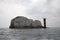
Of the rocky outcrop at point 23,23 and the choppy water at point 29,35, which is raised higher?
the rocky outcrop at point 23,23

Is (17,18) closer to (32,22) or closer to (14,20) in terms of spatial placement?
(14,20)

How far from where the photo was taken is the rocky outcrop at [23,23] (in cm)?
18475

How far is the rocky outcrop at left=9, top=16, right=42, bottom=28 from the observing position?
185 meters

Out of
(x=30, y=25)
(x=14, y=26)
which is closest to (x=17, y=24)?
(x=14, y=26)

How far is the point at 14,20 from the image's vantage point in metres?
189

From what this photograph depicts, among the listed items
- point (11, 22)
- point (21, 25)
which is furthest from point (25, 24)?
point (11, 22)

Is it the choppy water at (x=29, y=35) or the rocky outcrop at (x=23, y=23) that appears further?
the rocky outcrop at (x=23, y=23)

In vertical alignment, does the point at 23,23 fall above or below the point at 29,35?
above

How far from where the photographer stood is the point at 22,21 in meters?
189

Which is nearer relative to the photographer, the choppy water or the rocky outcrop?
the choppy water

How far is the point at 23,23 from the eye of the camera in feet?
612

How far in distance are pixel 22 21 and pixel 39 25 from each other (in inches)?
841

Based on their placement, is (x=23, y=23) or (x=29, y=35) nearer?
(x=29, y=35)

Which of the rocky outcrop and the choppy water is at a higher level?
the rocky outcrop
